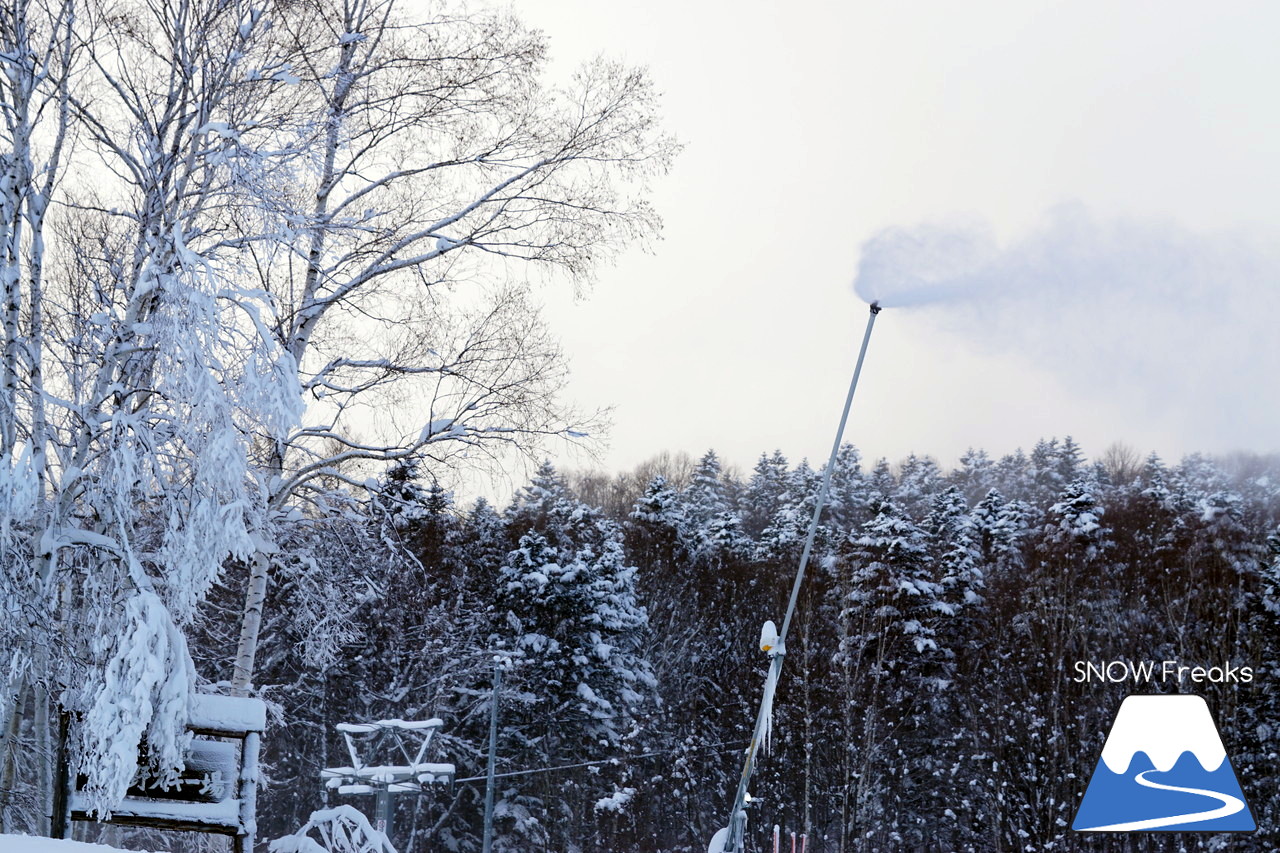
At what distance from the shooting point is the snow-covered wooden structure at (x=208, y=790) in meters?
5.28

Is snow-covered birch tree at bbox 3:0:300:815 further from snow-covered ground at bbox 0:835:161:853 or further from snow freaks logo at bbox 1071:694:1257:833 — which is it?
snow freaks logo at bbox 1071:694:1257:833

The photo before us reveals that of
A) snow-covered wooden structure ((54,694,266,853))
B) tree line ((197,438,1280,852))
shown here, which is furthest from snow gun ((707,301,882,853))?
tree line ((197,438,1280,852))

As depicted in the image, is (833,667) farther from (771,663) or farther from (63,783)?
(63,783)

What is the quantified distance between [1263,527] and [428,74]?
2149cm

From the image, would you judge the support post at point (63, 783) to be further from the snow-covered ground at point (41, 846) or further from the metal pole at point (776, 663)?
the metal pole at point (776, 663)

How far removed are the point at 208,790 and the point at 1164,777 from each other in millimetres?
15495

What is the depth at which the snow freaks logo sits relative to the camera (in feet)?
59.7

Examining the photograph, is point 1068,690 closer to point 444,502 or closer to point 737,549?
point 737,549

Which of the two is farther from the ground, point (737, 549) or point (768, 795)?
point (737, 549)

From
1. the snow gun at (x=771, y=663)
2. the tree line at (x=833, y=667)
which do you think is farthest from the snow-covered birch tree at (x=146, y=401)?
the tree line at (x=833, y=667)

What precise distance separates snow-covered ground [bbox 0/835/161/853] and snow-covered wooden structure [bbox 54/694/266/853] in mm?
371

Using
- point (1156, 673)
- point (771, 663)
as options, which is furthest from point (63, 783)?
point (1156, 673)

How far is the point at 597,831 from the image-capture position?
26703 millimetres

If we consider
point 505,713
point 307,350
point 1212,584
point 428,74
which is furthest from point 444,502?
point 1212,584
